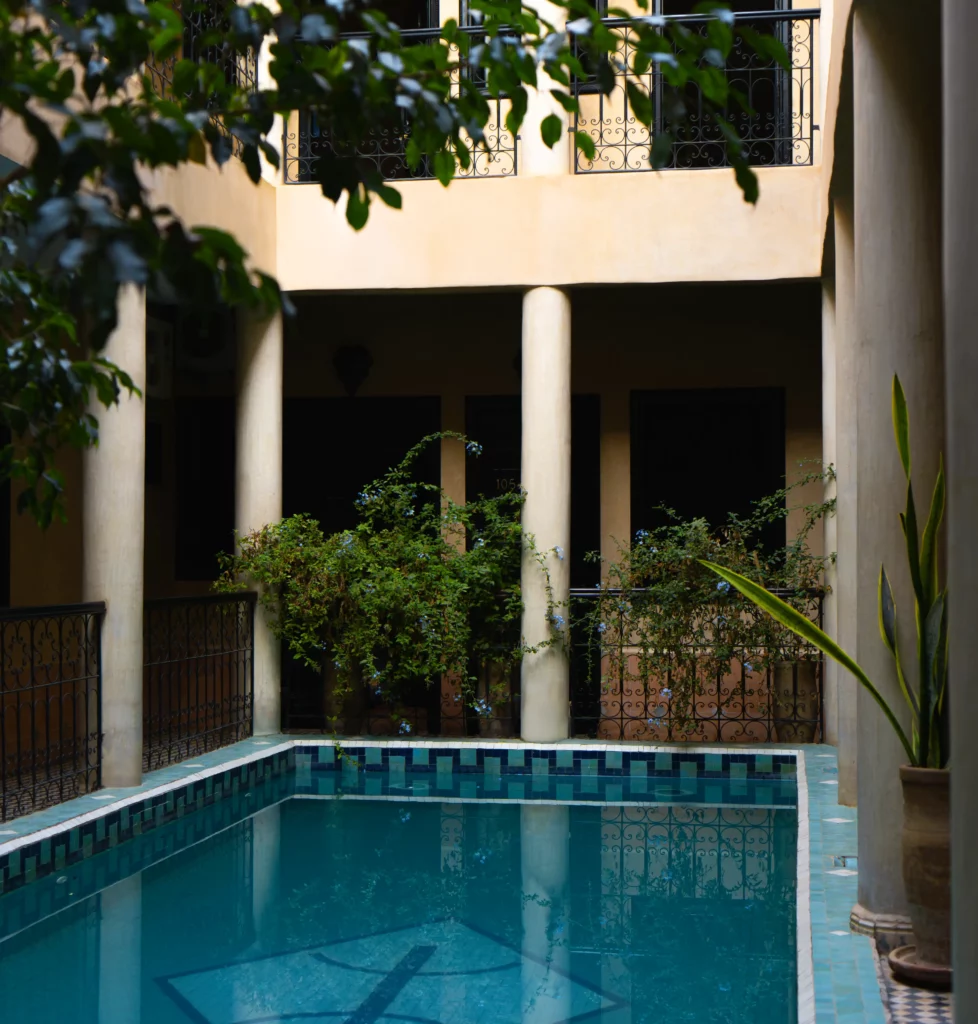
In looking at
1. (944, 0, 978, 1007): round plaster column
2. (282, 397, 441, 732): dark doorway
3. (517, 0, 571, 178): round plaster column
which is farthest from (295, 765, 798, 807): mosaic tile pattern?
(944, 0, 978, 1007): round plaster column

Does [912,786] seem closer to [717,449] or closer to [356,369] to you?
[717,449]

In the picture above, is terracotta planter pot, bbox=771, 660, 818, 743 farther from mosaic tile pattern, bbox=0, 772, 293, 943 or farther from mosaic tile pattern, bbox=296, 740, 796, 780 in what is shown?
mosaic tile pattern, bbox=0, 772, 293, 943

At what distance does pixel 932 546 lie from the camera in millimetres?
3900

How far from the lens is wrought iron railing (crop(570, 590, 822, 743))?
30.0 feet

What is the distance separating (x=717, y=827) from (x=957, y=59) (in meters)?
5.92

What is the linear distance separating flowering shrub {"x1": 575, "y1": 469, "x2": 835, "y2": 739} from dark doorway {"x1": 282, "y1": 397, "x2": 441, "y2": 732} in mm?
2515

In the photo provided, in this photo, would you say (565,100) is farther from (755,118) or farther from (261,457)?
(755,118)

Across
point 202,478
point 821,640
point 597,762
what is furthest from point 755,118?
point 821,640

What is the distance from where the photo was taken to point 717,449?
10750mm

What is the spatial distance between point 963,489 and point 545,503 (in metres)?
7.19

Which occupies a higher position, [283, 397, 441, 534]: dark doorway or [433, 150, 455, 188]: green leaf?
[283, 397, 441, 534]: dark doorway

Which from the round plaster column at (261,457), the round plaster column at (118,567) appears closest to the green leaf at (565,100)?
the round plaster column at (118,567)

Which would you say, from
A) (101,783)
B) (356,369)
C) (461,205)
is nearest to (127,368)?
(101,783)

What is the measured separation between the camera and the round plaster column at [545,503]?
357 inches
